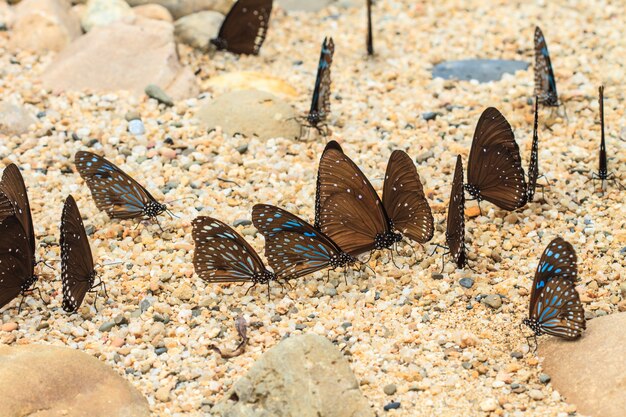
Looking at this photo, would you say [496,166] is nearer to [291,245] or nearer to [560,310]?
[560,310]

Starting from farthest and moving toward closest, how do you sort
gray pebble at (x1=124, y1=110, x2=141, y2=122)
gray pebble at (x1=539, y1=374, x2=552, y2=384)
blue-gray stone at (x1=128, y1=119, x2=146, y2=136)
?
gray pebble at (x1=124, y1=110, x2=141, y2=122)
blue-gray stone at (x1=128, y1=119, x2=146, y2=136)
gray pebble at (x1=539, y1=374, x2=552, y2=384)

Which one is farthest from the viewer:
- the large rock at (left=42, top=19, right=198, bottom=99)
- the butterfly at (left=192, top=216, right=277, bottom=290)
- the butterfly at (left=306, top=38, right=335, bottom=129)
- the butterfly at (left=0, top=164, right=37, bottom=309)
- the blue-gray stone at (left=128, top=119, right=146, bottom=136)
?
the large rock at (left=42, top=19, right=198, bottom=99)

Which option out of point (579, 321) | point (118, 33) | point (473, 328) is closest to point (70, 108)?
point (118, 33)

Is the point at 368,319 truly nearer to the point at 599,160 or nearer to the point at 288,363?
the point at 288,363

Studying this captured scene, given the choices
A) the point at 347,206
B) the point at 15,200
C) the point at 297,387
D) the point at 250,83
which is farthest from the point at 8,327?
the point at 250,83

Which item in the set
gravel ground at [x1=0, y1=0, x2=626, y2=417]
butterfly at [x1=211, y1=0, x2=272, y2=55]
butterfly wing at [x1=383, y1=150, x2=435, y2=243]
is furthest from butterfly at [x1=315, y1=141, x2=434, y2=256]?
butterfly at [x1=211, y1=0, x2=272, y2=55]

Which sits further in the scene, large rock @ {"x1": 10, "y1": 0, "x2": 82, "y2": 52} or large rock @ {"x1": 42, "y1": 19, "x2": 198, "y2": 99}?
large rock @ {"x1": 10, "y1": 0, "x2": 82, "y2": 52}

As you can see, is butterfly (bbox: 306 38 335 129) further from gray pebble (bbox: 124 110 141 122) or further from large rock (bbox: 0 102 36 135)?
large rock (bbox: 0 102 36 135)
